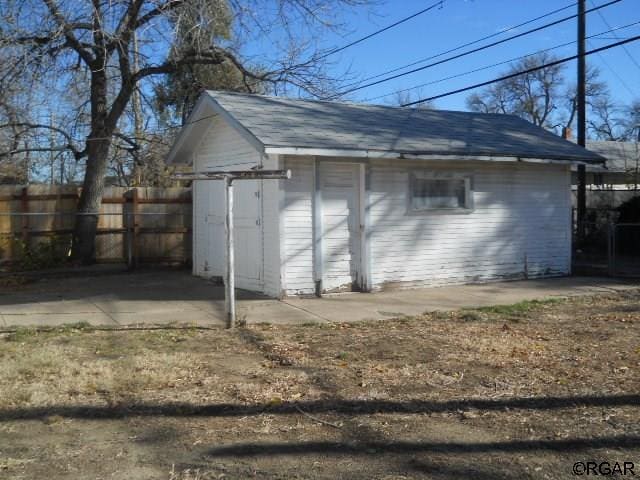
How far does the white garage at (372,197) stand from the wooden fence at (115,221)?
2.49m

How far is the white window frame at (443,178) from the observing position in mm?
12039

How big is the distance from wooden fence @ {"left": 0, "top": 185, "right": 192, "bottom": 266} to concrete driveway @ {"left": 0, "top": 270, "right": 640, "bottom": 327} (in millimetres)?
2523

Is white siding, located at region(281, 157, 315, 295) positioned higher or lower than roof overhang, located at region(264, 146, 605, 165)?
lower

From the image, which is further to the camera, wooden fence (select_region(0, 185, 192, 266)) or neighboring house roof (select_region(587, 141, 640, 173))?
neighboring house roof (select_region(587, 141, 640, 173))

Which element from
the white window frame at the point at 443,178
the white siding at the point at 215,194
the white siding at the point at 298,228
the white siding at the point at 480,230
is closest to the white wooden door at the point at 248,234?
the white siding at the point at 215,194

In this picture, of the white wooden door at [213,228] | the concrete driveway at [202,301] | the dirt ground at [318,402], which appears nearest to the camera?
the dirt ground at [318,402]

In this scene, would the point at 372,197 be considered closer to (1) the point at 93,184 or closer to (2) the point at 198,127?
(2) the point at 198,127

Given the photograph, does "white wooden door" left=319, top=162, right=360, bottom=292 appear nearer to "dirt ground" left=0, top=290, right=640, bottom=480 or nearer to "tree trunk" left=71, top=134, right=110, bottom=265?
"dirt ground" left=0, top=290, right=640, bottom=480

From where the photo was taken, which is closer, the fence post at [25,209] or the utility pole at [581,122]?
the fence post at [25,209]

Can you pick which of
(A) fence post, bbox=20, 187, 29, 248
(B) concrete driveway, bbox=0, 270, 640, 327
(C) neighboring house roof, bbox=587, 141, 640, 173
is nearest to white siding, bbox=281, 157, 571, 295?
(B) concrete driveway, bbox=0, 270, 640, 327

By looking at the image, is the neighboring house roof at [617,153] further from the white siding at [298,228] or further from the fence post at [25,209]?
the fence post at [25,209]

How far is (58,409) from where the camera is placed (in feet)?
17.4

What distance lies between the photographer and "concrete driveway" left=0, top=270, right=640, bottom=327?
930cm

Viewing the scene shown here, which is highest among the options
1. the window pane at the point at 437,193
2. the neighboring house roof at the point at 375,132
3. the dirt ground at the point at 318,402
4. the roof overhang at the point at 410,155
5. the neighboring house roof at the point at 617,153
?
the neighboring house roof at the point at 617,153
